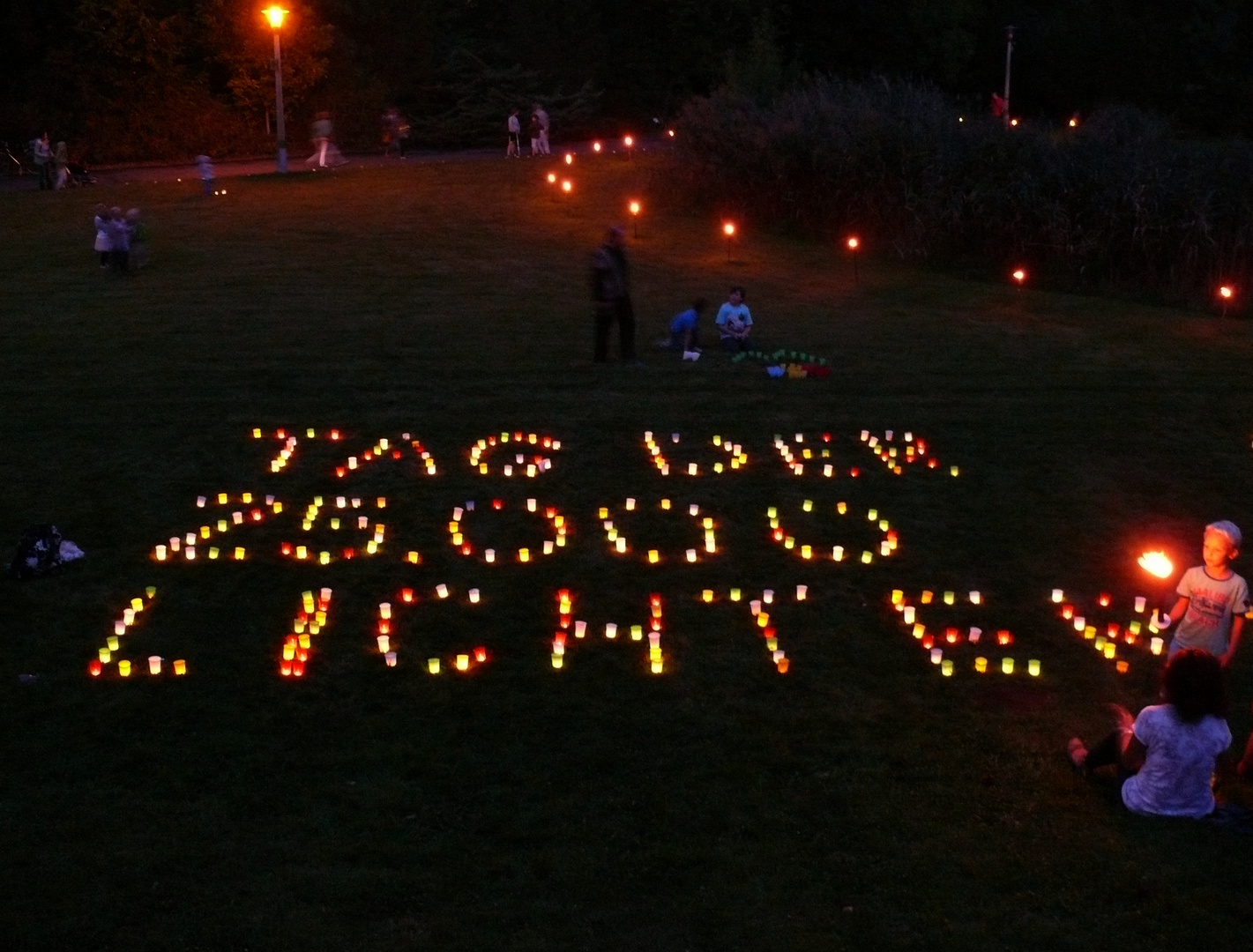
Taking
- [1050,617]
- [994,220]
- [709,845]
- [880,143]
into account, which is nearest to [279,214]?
[880,143]

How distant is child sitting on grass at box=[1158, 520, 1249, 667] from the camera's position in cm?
857

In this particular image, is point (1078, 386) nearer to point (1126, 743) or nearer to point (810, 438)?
point (810, 438)

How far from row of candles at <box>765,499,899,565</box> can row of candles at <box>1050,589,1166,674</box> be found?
1.67m

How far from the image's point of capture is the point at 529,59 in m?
59.6

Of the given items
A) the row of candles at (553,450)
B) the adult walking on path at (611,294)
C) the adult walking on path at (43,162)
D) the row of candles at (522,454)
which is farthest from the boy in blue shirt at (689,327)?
the adult walking on path at (43,162)

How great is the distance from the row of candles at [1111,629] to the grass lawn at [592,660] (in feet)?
0.43

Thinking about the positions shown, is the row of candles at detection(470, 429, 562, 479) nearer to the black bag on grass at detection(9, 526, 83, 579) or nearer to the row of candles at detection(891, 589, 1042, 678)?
the black bag on grass at detection(9, 526, 83, 579)

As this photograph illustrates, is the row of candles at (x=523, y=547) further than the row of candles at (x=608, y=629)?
Yes

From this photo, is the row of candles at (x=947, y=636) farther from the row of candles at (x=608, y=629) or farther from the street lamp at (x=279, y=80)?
the street lamp at (x=279, y=80)

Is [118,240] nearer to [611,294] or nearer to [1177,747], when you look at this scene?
[611,294]

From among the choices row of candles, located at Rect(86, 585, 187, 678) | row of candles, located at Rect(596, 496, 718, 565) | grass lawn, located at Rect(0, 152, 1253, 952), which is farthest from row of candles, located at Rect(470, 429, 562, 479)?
row of candles, located at Rect(86, 585, 187, 678)

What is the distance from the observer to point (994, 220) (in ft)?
99.2

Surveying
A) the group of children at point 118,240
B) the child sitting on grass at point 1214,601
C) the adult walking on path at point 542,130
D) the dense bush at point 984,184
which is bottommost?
the child sitting on grass at point 1214,601

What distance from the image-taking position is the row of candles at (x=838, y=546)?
487 inches
